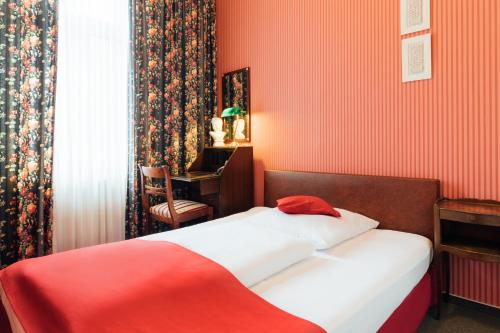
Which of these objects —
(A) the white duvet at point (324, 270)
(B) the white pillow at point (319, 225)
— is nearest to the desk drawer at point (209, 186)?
(B) the white pillow at point (319, 225)

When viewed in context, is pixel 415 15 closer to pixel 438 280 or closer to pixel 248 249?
pixel 438 280

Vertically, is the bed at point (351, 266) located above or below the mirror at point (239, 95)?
below

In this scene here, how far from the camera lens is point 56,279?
1.29 metres

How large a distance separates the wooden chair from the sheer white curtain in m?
0.24

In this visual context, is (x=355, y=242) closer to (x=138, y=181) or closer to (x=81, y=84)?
(x=138, y=181)

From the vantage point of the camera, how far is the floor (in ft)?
5.90

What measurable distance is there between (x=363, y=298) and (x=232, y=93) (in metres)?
2.75

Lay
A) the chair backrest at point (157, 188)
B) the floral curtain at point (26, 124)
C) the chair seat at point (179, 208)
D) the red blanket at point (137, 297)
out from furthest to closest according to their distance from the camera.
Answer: the chair seat at point (179, 208), the chair backrest at point (157, 188), the floral curtain at point (26, 124), the red blanket at point (137, 297)

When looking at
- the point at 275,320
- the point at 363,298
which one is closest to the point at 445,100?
the point at 363,298

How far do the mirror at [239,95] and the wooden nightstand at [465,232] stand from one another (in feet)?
6.69

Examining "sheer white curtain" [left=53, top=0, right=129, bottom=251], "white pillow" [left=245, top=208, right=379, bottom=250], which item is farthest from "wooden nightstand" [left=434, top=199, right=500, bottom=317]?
"sheer white curtain" [left=53, top=0, right=129, bottom=251]

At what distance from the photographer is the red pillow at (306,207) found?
2150mm

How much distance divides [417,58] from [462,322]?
1747mm

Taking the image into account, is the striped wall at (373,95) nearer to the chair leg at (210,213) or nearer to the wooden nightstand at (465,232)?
the wooden nightstand at (465,232)
